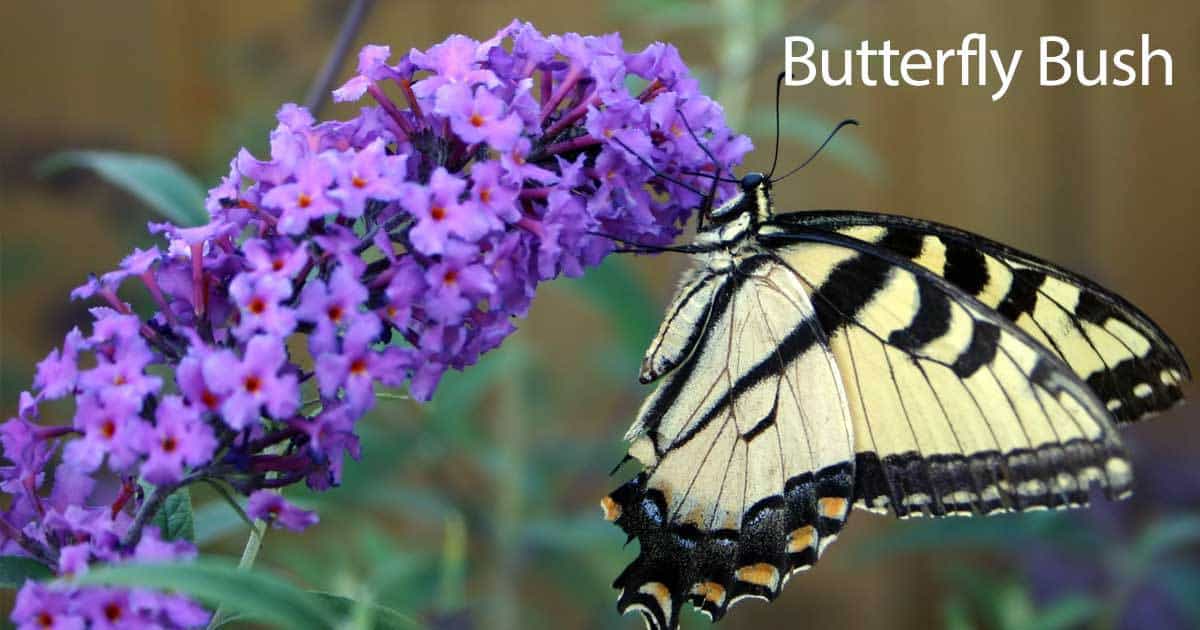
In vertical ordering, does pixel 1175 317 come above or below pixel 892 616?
above

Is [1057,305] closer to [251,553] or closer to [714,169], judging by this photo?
[714,169]

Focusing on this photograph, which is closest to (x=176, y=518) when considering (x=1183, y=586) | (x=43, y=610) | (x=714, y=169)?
(x=43, y=610)

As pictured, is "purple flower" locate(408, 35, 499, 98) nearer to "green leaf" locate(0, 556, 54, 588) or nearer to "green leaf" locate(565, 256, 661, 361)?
"green leaf" locate(0, 556, 54, 588)

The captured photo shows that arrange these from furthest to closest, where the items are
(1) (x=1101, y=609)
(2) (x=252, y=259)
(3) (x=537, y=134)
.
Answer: (1) (x=1101, y=609) → (3) (x=537, y=134) → (2) (x=252, y=259)

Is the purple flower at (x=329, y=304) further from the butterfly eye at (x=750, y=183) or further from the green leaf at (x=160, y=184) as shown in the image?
the butterfly eye at (x=750, y=183)

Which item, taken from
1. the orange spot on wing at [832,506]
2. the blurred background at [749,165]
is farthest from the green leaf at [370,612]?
the blurred background at [749,165]

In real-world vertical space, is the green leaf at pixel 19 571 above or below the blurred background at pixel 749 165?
below

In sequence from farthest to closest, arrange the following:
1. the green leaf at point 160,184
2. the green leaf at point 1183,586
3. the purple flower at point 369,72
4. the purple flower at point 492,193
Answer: the green leaf at point 1183,586, the green leaf at point 160,184, the purple flower at point 369,72, the purple flower at point 492,193

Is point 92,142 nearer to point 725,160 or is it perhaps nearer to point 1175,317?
point 725,160

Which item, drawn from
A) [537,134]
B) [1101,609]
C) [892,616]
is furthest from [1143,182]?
[537,134]
